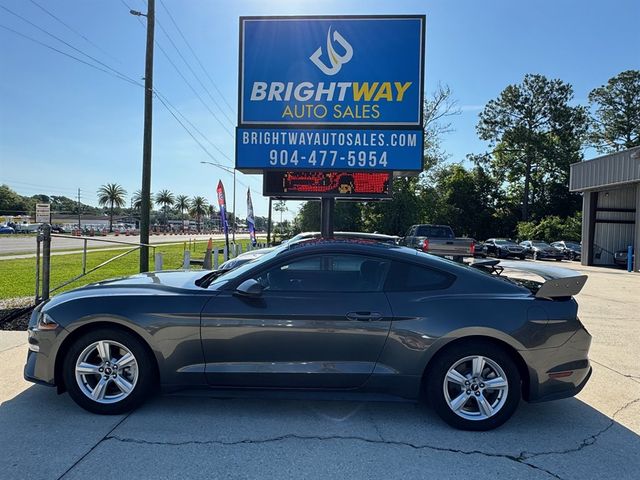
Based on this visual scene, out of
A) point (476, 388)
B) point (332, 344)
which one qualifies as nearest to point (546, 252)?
point (476, 388)

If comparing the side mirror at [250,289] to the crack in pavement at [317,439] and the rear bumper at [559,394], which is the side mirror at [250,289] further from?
the rear bumper at [559,394]

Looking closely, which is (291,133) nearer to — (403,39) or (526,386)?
(403,39)

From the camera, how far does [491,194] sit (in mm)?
53062

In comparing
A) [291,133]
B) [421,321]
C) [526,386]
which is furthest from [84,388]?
[291,133]

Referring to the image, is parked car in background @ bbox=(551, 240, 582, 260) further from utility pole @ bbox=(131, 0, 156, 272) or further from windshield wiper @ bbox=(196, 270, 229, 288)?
windshield wiper @ bbox=(196, 270, 229, 288)

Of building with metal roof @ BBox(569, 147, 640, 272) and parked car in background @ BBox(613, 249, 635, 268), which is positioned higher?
building with metal roof @ BBox(569, 147, 640, 272)

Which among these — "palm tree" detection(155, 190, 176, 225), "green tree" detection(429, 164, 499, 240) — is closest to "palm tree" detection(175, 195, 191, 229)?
"palm tree" detection(155, 190, 176, 225)

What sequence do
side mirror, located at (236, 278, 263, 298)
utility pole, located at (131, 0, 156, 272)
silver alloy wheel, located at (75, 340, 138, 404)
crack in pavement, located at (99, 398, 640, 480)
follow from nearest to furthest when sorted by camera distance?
crack in pavement, located at (99, 398, 640, 480)
side mirror, located at (236, 278, 263, 298)
silver alloy wheel, located at (75, 340, 138, 404)
utility pole, located at (131, 0, 156, 272)

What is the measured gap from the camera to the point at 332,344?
3641mm

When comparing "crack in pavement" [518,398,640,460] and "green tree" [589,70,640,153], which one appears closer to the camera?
"crack in pavement" [518,398,640,460]

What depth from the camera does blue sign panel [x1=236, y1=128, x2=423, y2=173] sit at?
29.3 feet

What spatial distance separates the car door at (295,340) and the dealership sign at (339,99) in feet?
18.6

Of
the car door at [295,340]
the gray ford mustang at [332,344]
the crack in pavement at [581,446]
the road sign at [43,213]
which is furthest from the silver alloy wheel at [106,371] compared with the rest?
the road sign at [43,213]

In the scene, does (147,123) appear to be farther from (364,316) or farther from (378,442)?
(378,442)
